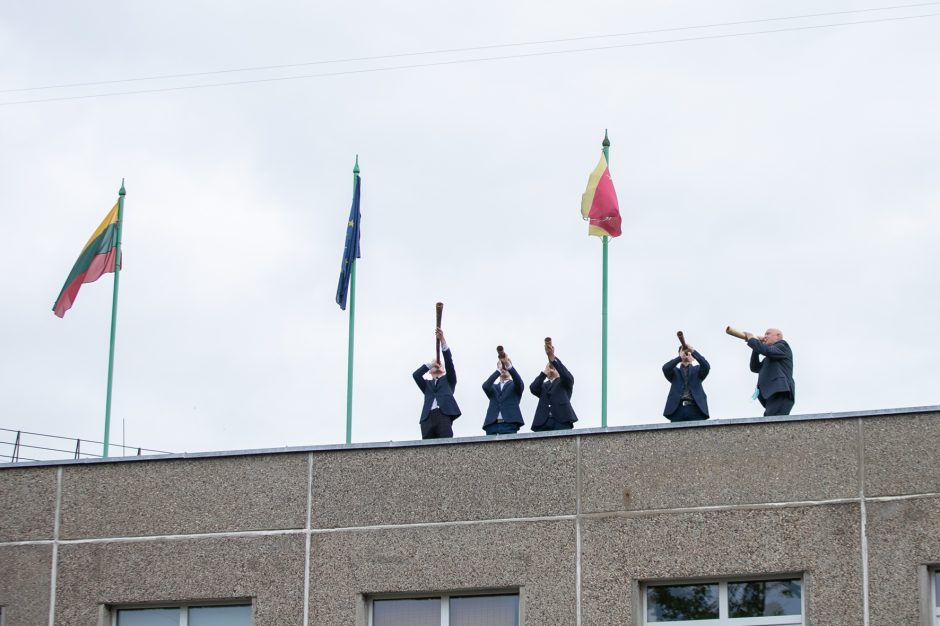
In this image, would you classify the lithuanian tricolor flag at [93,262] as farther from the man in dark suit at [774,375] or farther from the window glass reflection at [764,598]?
the window glass reflection at [764,598]

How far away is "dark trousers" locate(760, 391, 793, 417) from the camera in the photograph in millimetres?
19188

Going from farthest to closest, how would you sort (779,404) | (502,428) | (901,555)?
(502,428)
(779,404)
(901,555)

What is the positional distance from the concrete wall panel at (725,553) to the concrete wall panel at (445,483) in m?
0.64

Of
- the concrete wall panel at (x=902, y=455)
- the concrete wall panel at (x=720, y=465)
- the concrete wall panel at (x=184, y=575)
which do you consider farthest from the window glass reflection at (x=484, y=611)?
the concrete wall panel at (x=902, y=455)

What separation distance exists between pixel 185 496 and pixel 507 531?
3.41m

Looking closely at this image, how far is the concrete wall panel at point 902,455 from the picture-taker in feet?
57.8

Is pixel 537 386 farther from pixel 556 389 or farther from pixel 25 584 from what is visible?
pixel 25 584

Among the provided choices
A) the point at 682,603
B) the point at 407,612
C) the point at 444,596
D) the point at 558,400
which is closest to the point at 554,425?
the point at 558,400

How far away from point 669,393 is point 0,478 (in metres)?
7.05

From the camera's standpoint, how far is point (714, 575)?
59.1ft

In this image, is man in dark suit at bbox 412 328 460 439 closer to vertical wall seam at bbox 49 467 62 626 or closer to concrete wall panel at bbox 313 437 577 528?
concrete wall panel at bbox 313 437 577 528

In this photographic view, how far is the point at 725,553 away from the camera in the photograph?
1800cm

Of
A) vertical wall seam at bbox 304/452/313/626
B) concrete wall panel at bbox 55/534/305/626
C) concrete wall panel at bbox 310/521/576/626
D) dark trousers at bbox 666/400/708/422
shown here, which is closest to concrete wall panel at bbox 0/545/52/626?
concrete wall panel at bbox 55/534/305/626

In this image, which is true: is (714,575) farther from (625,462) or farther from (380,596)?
(380,596)
